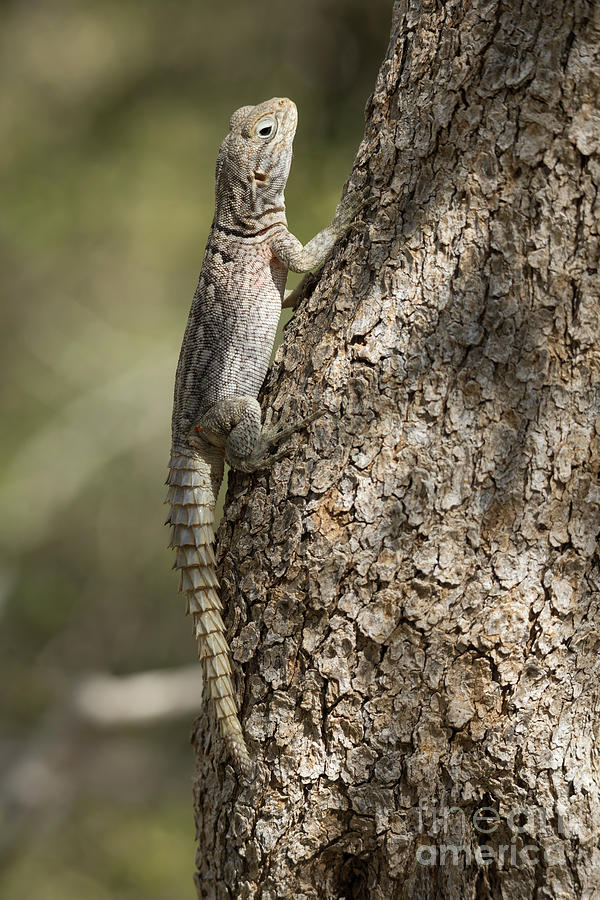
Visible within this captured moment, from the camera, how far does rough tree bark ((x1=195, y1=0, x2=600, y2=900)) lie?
Answer: 2020mm

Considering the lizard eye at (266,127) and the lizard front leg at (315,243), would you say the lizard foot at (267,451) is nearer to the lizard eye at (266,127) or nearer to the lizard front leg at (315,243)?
the lizard front leg at (315,243)

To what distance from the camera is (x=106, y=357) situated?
7398mm

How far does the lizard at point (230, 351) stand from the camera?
231cm

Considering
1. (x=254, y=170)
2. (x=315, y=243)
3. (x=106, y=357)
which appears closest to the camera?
(x=315, y=243)

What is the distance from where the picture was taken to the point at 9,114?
7.82m

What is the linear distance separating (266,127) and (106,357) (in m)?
4.85

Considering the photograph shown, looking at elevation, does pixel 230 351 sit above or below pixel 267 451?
above
